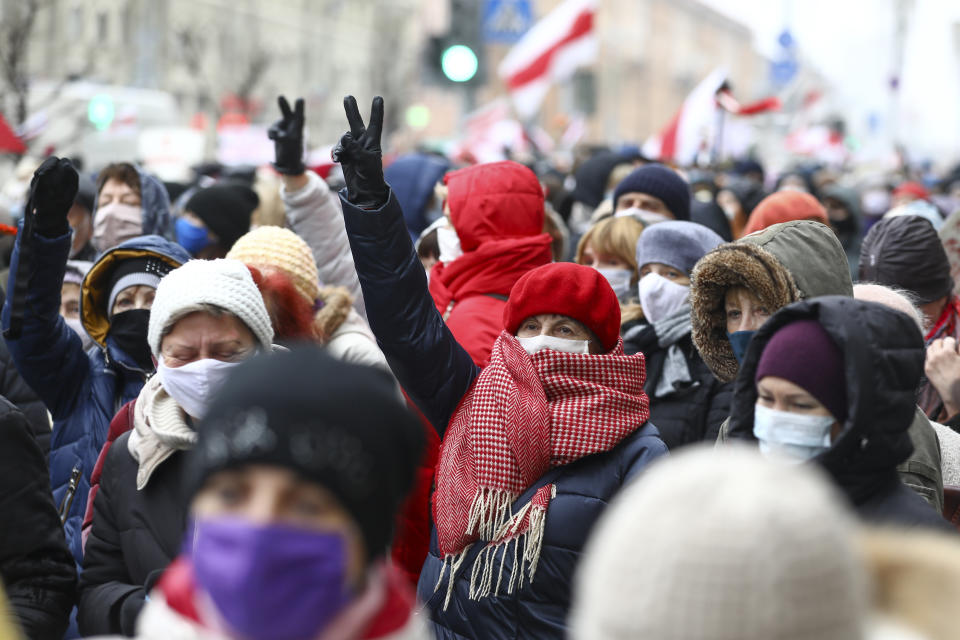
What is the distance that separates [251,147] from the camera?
56.3ft

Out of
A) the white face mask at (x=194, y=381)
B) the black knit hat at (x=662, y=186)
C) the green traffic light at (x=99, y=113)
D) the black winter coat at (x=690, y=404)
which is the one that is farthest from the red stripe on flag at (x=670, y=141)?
the green traffic light at (x=99, y=113)

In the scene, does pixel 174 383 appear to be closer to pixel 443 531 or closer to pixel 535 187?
pixel 443 531

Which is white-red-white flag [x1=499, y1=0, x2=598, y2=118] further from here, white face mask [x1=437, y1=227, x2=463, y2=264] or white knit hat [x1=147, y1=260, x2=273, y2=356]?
white knit hat [x1=147, y1=260, x2=273, y2=356]

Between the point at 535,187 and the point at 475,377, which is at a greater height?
the point at 535,187

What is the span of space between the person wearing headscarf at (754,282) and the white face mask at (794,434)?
0.68 meters

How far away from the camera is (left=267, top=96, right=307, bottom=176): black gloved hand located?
524 cm

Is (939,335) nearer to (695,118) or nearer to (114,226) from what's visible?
(114,226)

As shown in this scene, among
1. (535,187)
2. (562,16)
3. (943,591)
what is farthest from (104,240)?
(562,16)

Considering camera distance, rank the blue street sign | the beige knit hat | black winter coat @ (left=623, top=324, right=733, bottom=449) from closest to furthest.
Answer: black winter coat @ (left=623, top=324, right=733, bottom=449) < the beige knit hat < the blue street sign

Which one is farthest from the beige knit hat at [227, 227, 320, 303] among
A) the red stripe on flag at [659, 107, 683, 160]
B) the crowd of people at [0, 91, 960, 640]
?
the red stripe on flag at [659, 107, 683, 160]

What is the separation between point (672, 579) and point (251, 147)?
1616 centimetres

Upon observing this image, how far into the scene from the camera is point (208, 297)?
3395 mm

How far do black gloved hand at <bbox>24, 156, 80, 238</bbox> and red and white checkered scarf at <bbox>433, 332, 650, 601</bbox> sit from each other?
1.51 m

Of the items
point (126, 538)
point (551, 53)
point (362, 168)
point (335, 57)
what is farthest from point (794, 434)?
point (335, 57)
